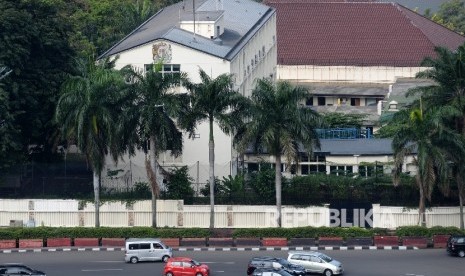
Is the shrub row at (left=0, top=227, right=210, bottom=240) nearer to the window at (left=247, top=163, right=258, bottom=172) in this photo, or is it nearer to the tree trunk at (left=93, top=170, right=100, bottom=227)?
the tree trunk at (left=93, top=170, right=100, bottom=227)

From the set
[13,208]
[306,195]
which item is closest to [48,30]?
[13,208]

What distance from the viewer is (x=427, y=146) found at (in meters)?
89.0

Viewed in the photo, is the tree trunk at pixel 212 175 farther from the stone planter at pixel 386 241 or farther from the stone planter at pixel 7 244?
the stone planter at pixel 7 244

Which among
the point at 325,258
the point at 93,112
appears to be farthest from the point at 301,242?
the point at 93,112

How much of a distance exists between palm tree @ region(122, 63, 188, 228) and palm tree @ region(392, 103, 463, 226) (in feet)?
40.3

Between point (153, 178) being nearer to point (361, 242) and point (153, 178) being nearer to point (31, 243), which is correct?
point (31, 243)

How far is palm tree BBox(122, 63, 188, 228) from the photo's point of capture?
8975 centimetres

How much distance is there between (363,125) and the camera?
11425cm

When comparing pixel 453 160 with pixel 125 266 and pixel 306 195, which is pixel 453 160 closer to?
pixel 306 195

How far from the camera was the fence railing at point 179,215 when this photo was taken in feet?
306

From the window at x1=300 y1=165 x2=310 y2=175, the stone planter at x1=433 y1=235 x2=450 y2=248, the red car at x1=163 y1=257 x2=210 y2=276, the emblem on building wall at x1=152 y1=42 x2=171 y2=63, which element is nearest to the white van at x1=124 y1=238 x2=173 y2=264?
the red car at x1=163 y1=257 x2=210 y2=276

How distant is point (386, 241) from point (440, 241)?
9.57 ft

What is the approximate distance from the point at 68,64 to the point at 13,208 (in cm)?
1009

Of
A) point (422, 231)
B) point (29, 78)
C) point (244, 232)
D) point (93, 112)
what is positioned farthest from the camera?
point (29, 78)
